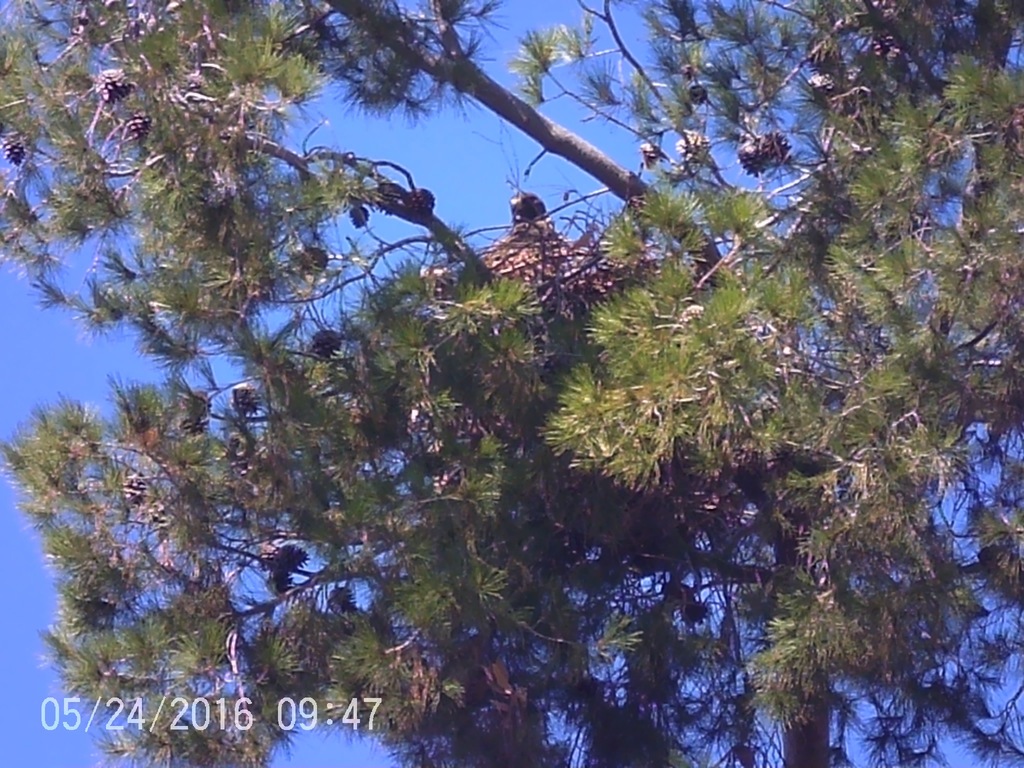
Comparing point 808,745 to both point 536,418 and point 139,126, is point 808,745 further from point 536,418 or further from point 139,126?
point 139,126

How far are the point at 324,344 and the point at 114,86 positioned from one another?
20.8 inches

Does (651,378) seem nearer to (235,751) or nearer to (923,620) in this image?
(923,620)

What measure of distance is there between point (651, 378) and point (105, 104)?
1.00m

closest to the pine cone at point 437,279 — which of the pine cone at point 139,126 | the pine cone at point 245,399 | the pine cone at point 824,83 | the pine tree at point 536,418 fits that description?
the pine tree at point 536,418

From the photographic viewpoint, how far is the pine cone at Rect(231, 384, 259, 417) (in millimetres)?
2662

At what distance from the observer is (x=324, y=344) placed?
2668 mm

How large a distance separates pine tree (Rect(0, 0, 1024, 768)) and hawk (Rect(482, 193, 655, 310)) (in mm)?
19

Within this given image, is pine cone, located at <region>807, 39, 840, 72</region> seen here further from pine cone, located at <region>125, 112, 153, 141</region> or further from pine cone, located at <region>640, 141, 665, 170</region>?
pine cone, located at <region>125, 112, 153, 141</region>

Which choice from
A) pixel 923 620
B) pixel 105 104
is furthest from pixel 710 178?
pixel 105 104

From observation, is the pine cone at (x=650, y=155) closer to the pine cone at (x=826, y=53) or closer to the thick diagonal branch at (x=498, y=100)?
the thick diagonal branch at (x=498, y=100)

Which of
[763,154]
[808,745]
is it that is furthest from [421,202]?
[808,745]

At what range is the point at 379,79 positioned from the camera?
3.01 meters

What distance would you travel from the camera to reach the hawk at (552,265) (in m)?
3.00

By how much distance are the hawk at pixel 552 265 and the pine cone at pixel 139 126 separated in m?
0.67
